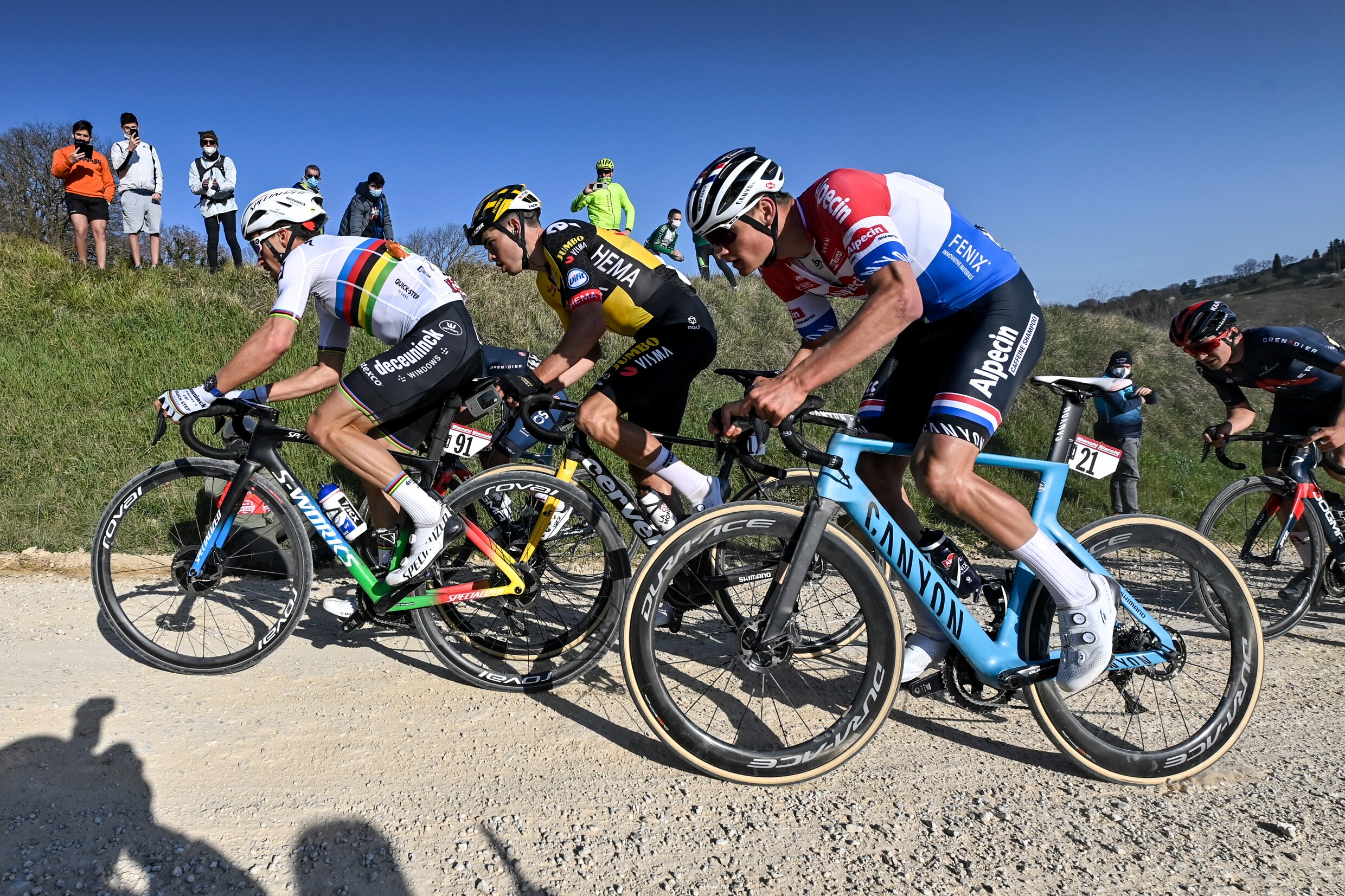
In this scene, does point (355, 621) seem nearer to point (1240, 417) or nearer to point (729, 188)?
point (729, 188)

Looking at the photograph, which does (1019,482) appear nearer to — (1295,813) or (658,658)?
(1295,813)

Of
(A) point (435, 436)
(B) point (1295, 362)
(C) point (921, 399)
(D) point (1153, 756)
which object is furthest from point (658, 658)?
(B) point (1295, 362)

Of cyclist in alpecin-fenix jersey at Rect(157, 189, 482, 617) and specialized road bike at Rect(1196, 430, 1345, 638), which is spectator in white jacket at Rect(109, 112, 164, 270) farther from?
specialized road bike at Rect(1196, 430, 1345, 638)

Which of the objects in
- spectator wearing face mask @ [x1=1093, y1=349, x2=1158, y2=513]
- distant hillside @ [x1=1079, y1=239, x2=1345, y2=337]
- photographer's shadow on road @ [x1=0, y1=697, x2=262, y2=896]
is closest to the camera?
photographer's shadow on road @ [x1=0, y1=697, x2=262, y2=896]

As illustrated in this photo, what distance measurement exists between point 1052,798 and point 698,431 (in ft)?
20.6

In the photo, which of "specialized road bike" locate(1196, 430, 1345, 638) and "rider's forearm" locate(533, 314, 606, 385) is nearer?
"rider's forearm" locate(533, 314, 606, 385)

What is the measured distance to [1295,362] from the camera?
507 cm

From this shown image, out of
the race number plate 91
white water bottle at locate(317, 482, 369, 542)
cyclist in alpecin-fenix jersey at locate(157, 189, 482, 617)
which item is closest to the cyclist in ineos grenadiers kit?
the race number plate 91

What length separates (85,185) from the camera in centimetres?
1057

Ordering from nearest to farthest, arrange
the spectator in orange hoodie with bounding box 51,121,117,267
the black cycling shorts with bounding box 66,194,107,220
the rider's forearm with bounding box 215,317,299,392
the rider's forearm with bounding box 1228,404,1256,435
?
the rider's forearm with bounding box 215,317,299,392, the rider's forearm with bounding box 1228,404,1256,435, the spectator in orange hoodie with bounding box 51,121,117,267, the black cycling shorts with bounding box 66,194,107,220

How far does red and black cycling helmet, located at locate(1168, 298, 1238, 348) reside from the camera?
5125 millimetres

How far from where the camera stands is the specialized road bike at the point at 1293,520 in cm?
489

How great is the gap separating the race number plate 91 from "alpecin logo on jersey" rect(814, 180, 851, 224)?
226 centimetres

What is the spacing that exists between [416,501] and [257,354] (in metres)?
1.07
